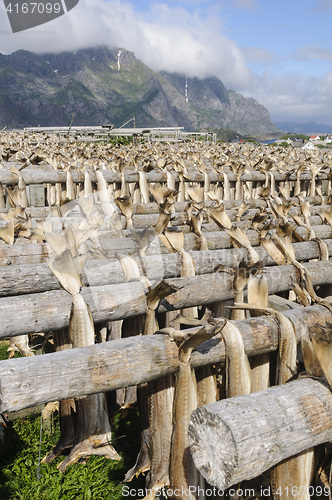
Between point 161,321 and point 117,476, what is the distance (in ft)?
4.29

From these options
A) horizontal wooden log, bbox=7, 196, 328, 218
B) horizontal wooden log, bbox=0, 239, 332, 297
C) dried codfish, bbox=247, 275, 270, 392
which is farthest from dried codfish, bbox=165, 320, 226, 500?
horizontal wooden log, bbox=7, 196, 328, 218

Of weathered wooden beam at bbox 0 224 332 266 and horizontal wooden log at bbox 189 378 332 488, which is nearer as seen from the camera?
horizontal wooden log at bbox 189 378 332 488

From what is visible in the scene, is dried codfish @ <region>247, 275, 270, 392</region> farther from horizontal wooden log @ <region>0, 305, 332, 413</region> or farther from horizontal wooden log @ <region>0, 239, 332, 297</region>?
horizontal wooden log @ <region>0, 239, 332, 297</region>

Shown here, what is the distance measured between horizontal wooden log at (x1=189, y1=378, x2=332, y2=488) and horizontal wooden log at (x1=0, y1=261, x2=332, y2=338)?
793mm

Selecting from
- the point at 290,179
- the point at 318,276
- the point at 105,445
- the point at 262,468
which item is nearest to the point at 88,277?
the point at 105,445

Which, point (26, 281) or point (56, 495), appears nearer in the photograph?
point (26, 281)

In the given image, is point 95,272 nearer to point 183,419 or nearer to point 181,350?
point 181,350

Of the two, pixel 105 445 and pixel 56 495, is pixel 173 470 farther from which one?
pixel 56 495

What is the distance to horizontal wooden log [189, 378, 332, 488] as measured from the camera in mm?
1541

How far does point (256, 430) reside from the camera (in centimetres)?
156

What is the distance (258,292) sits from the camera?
2426 millimetres

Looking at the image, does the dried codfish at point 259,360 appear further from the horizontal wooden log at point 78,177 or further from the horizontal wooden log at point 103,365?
the horizontal wooden log at point 78,177

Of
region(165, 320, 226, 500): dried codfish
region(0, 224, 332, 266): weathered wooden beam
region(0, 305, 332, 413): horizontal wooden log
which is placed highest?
region(0, 224, 332, 266): weathered wooden beam

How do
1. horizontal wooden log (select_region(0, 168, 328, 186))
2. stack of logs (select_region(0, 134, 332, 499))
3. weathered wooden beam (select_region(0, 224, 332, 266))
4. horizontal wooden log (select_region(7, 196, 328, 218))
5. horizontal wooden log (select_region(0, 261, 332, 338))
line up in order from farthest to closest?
horizontal wooden log (select_region(0, 168, 328, 186)) → horizontal wooden log (select_region(7, 196, 328, 218)) → weathered wooden beam (select_region(0, 224, 332, 266)) → horizontal wooden log (select_region(0, 261, 332, 338)) → stack of logs (select_region(0, 134, 332, 499))
